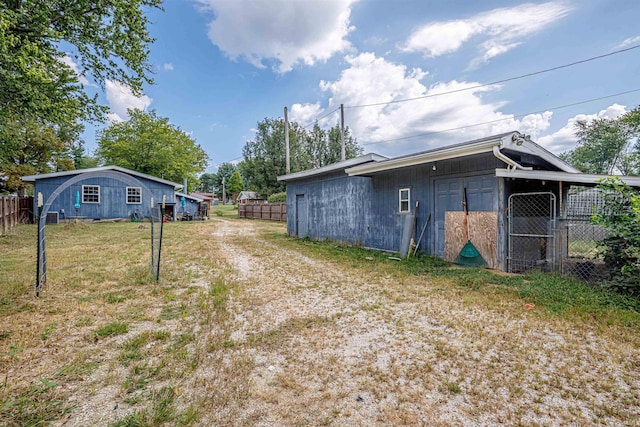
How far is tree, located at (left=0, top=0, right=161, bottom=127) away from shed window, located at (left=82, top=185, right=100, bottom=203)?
1302cm

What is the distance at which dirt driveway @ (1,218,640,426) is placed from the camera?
1892mm

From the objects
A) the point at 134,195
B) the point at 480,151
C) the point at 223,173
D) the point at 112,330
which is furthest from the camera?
the point at 223,173

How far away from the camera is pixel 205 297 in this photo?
4320 millimetres

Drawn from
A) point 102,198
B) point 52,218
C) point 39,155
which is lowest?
point 52,218

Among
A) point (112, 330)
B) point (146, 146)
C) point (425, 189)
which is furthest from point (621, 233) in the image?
point (146, 146)

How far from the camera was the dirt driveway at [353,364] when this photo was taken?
6.21 ft

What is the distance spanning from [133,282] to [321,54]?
13300 mm

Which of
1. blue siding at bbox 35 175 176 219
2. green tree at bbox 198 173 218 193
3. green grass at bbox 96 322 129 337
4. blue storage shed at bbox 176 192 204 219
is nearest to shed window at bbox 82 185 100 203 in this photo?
blue siding at bbox 35 175 176 219

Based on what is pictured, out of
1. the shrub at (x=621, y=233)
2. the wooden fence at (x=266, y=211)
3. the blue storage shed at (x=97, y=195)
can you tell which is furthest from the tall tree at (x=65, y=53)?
the wooden fence at (x=266, y=211)

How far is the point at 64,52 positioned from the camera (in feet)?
21.2

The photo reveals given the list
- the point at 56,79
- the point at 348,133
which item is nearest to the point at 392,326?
the point at 56,79

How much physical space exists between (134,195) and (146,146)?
7640 millimetres

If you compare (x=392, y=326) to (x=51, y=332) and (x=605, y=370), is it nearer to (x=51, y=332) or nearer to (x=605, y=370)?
Result: (x=605, y=370)

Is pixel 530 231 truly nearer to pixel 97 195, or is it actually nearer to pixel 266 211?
pixel 266 211
